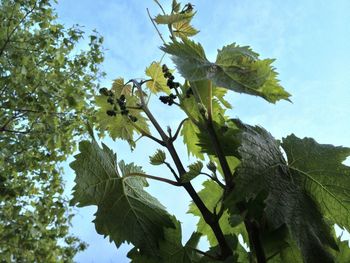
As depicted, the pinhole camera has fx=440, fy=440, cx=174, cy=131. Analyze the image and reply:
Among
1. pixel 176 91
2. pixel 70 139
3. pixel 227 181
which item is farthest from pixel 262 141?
pixel 70 139

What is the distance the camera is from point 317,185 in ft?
1.78

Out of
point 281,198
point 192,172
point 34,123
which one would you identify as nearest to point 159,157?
point 192,172

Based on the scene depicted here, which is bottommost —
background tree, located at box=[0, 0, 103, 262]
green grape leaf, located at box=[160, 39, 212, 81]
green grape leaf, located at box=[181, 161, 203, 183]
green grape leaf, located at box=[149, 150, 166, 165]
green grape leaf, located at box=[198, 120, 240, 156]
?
green grape leaf, located at box=[181, 161, 203, 183]

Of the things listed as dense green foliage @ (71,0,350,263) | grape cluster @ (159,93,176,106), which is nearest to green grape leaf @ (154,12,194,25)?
dense green foliage @ (71,0,350,263)

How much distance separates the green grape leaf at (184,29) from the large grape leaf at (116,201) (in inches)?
8.7

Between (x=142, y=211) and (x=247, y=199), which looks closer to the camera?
(x=247, y=199)

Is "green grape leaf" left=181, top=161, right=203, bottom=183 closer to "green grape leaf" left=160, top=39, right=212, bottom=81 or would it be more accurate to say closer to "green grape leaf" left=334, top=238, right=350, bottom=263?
"green grape leaf" left=160, top=39, right=212, bottom=81

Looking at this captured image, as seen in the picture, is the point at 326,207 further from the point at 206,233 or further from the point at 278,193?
the point at 206,233

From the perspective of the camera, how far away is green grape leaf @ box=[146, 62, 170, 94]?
813 mm

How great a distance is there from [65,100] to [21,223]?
1183 mm

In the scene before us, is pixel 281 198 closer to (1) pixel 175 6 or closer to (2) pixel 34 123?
(1) pixel 175 6

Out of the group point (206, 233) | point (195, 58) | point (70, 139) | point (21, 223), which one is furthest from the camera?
point (70, 139)

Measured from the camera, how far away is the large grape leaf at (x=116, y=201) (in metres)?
0.62

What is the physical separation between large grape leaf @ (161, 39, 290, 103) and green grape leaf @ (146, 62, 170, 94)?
0.67ft
